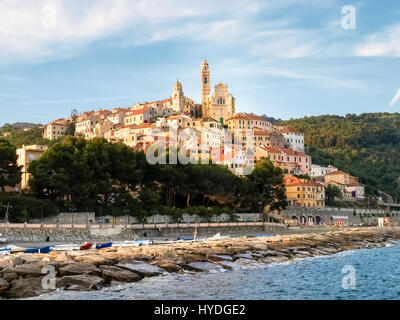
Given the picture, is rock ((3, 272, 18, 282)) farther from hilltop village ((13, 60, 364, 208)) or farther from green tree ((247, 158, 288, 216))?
hilltop village ((13, 60, 364, 208))

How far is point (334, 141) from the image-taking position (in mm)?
169500

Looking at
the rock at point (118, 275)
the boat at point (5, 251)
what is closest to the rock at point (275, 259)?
the rock at point (118, 275)

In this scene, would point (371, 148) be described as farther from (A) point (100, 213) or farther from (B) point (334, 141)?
(A) point (100, 213)

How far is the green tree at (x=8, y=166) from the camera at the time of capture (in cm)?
5131

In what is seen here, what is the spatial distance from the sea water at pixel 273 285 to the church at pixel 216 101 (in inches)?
4128

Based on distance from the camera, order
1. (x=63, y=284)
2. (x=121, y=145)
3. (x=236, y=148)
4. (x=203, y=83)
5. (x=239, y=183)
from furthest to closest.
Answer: (x=203, y=83)
(x=236, y=148)
(x=239, y=183)
(x=121, y=145)
(x=63, y=284)

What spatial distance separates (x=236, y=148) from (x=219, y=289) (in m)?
87.7

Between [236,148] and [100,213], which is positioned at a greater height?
[236,148]

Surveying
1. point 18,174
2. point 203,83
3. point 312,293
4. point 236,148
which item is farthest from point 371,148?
point 312,293

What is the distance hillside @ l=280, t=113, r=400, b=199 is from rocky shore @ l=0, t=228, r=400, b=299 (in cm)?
9891

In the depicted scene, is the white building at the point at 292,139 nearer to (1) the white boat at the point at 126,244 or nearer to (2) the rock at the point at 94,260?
(1) the white boat at the point at 126,244

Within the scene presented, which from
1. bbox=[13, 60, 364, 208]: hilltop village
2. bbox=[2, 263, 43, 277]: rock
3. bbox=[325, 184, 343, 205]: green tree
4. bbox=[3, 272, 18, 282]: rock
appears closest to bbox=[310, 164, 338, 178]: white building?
bbox=[13, 60, 364, 208]: hilltop village

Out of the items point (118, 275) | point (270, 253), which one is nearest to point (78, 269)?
point (118, 275)
